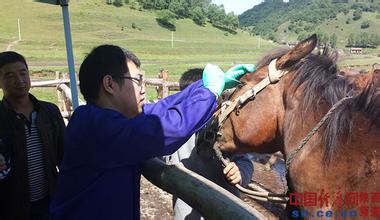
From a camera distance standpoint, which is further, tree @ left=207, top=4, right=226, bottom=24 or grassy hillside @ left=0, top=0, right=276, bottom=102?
tree @ left=207, top=4, right=226, bottom=24

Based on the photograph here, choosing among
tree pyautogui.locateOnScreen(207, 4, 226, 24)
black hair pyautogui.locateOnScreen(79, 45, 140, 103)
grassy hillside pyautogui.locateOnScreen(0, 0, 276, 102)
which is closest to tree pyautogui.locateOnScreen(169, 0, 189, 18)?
grassy hillside pyautogui.locateOnScreen(0, 0, 276, 102)

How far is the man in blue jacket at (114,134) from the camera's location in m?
1.39

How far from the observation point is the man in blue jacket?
4.57ft

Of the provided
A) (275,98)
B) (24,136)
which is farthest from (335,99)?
(24,136)

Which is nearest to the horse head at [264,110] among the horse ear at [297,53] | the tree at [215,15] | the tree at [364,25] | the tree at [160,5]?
the horse ear at [297,53]

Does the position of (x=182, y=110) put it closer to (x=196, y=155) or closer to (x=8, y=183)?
(x=196, y=155)

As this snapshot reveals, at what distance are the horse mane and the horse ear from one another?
0.17 ft

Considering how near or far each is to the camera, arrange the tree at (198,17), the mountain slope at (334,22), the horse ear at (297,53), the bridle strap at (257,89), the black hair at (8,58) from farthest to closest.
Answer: the mountain slope at (334,22), the tree at (198,17), the black hair at (8,58), the bridle strap at (257,89), the horse ear at (297,53)

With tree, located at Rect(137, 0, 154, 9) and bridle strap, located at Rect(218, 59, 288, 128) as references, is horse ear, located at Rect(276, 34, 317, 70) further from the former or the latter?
tree, located at Rect(137, 0, 154, 9)

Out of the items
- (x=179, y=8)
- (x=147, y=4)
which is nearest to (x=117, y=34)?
(x=179, y=8)

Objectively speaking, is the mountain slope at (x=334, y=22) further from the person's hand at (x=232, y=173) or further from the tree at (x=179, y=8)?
the person's hand at (x=232, y=173)

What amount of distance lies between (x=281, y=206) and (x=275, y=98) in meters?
3.44

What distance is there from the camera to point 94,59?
1552 millimetres

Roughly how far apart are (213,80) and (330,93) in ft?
2.38
